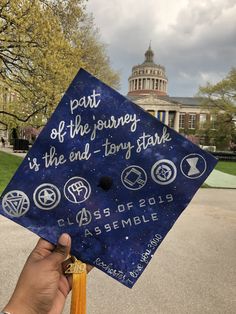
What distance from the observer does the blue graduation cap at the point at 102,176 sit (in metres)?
1.49

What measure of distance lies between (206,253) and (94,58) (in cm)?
2111

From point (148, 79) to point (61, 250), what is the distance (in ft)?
347

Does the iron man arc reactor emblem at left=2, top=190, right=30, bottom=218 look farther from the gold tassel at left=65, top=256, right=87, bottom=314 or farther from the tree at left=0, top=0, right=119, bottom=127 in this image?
the tree at left=0, top=0, right=119, bottom=127

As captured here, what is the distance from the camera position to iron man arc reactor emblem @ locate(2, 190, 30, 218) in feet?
4.85

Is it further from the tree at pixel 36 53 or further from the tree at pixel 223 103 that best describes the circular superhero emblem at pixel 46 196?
the tree at pixel 223 103

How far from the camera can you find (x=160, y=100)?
292 ft

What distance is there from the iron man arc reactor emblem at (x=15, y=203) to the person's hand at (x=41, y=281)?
0.20 m

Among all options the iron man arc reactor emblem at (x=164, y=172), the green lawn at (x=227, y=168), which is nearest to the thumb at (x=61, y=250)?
the iron man arc reactor emblem at (x=164, y=172)

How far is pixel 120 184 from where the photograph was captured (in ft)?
5.06

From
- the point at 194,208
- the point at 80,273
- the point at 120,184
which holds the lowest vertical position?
the point at 194,208

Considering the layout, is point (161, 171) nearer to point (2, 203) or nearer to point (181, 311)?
point (2, 203)

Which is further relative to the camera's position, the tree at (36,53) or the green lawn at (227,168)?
the green lawn at (227,168)

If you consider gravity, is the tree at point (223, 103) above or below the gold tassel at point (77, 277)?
above

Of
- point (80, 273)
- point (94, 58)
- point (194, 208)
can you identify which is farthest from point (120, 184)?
point (94, 58)
